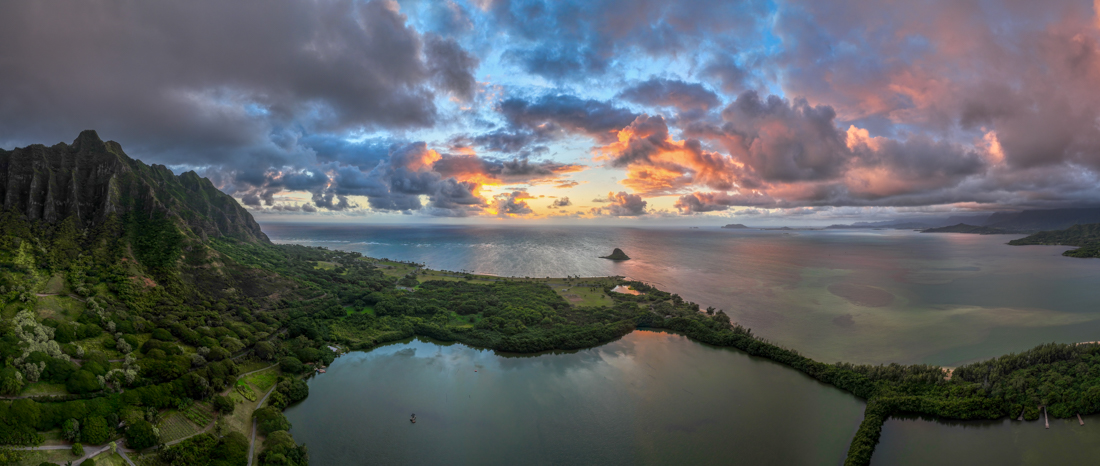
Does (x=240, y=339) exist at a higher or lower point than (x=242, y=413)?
higher

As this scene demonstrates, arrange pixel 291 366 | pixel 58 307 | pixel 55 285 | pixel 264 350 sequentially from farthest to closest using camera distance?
1. pixel 264 350
2. pixel 55 285
3. pixel 291 366
4. pixel 58 307

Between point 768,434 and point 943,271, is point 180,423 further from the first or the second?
point 943,271

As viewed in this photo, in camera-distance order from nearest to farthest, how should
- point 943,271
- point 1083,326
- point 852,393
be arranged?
point 852,393
point 1083,326
point 943,271

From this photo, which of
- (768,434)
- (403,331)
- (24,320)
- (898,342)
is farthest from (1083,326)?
(24,320)

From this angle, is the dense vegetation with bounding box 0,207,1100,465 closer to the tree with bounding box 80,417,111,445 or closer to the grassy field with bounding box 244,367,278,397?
the tree with bounding box 80,417,111,445

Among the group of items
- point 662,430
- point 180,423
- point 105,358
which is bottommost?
point 662,430

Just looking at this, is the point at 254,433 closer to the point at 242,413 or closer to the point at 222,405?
the point at 242,413

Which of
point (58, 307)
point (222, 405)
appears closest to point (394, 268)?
point (58, 307)
